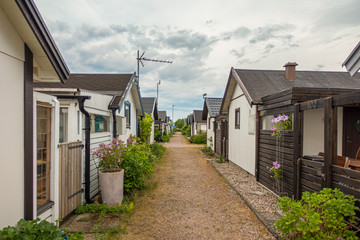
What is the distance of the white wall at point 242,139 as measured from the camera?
327 inches

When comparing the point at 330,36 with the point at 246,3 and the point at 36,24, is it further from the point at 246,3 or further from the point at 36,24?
the point at 36,24

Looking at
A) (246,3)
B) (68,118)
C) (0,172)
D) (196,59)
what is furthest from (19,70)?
(196,59)

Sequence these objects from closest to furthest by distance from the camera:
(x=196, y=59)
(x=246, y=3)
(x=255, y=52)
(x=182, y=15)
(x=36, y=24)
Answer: (x=36, y=24) → (x=246, y=3) → (x=182, y=15) → (x=255, y=52) → (x=196, y=59)

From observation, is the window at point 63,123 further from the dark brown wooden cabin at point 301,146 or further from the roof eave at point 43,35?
the dark brown wooden cabin at point 301,146

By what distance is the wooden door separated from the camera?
6.66m

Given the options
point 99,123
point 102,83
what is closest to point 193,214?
point 99,123

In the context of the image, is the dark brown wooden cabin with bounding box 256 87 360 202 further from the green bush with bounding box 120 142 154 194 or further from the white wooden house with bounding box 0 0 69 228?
the white wooden house with bounding box 0 0 69 228

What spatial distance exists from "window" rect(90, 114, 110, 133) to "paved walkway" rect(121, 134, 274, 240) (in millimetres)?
2361

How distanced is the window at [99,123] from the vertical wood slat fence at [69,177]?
1143 millimetres

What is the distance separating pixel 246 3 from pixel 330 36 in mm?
3360

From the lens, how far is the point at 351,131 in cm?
670

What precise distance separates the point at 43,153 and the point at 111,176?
180 cm

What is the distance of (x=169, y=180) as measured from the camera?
828 cm

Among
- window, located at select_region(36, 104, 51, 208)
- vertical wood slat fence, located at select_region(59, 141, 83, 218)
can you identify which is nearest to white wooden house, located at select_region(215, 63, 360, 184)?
vertical wood slat fence, located at select_region(59, 141, 83, 218)
